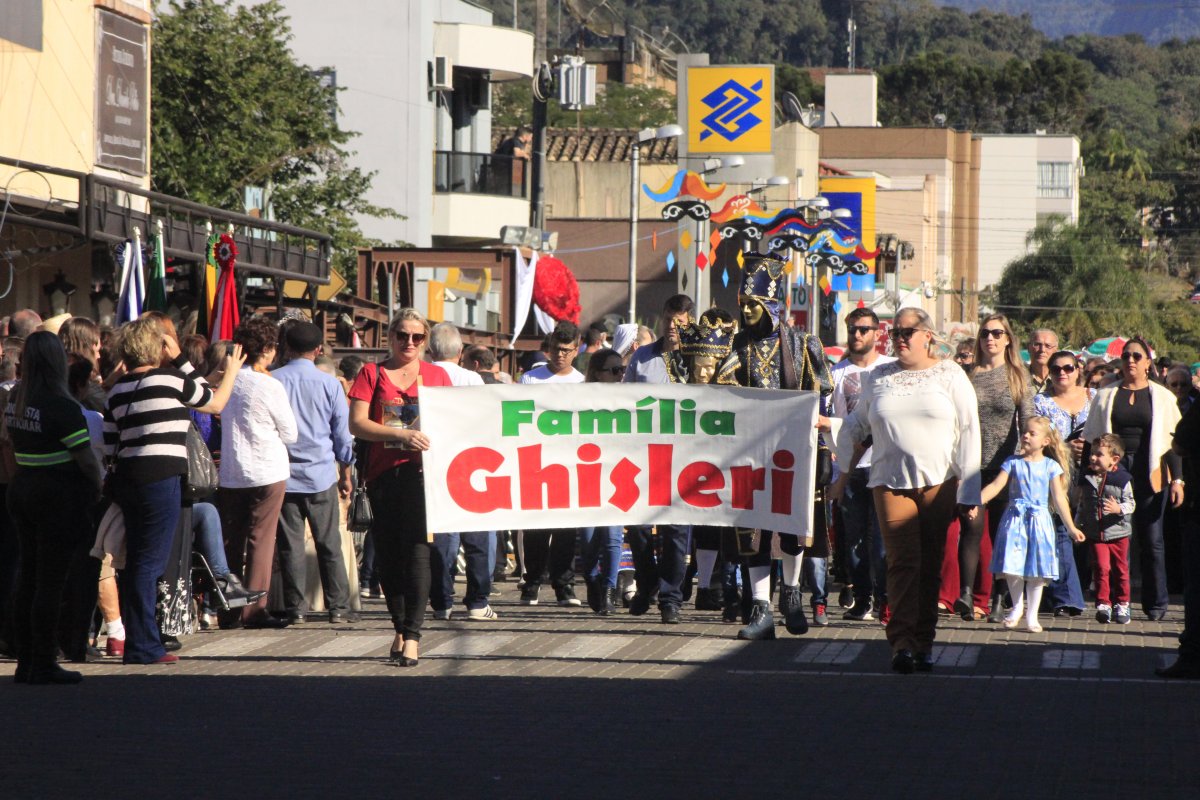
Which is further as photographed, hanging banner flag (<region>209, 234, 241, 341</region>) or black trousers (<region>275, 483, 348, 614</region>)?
hanging banner flag (<region>209, 234, 241, 341</region>)

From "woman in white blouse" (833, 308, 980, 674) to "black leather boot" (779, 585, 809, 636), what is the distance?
1199mm

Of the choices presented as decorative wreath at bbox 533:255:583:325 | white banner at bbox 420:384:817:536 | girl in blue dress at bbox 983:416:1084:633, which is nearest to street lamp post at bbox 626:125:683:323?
decorative wreath at bbox 533:255:583:325

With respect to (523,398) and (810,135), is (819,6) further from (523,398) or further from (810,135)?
(523,398)

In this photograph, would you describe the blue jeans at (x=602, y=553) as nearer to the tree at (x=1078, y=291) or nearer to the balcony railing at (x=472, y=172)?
the balcony railing at (x=472, y=172)

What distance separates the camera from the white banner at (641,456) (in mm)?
11859

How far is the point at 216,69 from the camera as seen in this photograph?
3303 centimetres

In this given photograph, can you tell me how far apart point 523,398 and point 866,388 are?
2176 mm

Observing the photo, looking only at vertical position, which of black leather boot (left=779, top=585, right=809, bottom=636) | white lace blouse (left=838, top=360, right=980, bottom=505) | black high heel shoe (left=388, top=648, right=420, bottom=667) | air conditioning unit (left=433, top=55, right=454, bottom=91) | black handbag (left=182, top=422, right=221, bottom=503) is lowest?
black high heel shoe (left=388, top=648, right=420, bottom=667)

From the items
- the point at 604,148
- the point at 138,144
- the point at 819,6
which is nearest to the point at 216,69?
the point at 138,144

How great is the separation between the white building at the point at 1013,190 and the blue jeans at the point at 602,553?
354ft

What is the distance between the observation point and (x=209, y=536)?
484 inches

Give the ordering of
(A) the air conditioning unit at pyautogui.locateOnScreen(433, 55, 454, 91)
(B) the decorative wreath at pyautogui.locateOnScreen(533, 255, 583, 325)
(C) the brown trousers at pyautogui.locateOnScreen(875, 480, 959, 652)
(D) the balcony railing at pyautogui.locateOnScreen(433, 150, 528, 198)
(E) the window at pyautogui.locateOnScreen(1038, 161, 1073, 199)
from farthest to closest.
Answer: (E) the window at pyautogui.locateOnScreen(1038, 161, 1073, 199), (D) the balcony railing at pyautogui.locateOnScreen(433, 150, 528, 198), (A) the air conditioning unit at pyautogui.locateOnScreen(433, 55, 454, 91), (B) the decorative wreath at pyautogui.locateOnScreen(533, 255, 583, 325), (C) the brown trousers at pyautogui.locateOnScreen(875, 480, 959, 652)

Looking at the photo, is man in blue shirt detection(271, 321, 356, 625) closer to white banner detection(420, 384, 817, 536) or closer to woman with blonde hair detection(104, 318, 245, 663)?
white banner detection(420, 384, 817, 536)

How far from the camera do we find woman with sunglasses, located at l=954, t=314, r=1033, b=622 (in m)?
13.4
